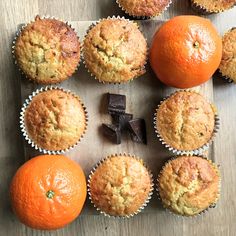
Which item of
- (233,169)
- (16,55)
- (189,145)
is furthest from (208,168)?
(16,55)

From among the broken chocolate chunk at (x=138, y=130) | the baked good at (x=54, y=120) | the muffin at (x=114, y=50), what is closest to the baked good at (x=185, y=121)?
the broken chocolate chunk at (x=138, y=130)

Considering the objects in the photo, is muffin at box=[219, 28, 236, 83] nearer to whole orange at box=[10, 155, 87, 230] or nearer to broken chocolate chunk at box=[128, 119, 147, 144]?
broken chocolate chunk at box=[128, 119, 147, 144]

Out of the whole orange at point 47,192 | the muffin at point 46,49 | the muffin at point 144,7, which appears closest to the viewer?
the whole orange at point 47,192

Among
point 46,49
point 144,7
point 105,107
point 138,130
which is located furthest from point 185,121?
point 46,49

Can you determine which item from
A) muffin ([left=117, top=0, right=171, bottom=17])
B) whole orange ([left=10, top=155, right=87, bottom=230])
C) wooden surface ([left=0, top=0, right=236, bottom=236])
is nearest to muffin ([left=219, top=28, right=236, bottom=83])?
wooden surface ([left=0, top=0, right=236, bottom=236])

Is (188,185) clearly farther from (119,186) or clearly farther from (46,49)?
(46,49)

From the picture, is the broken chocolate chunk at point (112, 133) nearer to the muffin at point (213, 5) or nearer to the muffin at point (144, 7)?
the muffin at point (144, 7)
